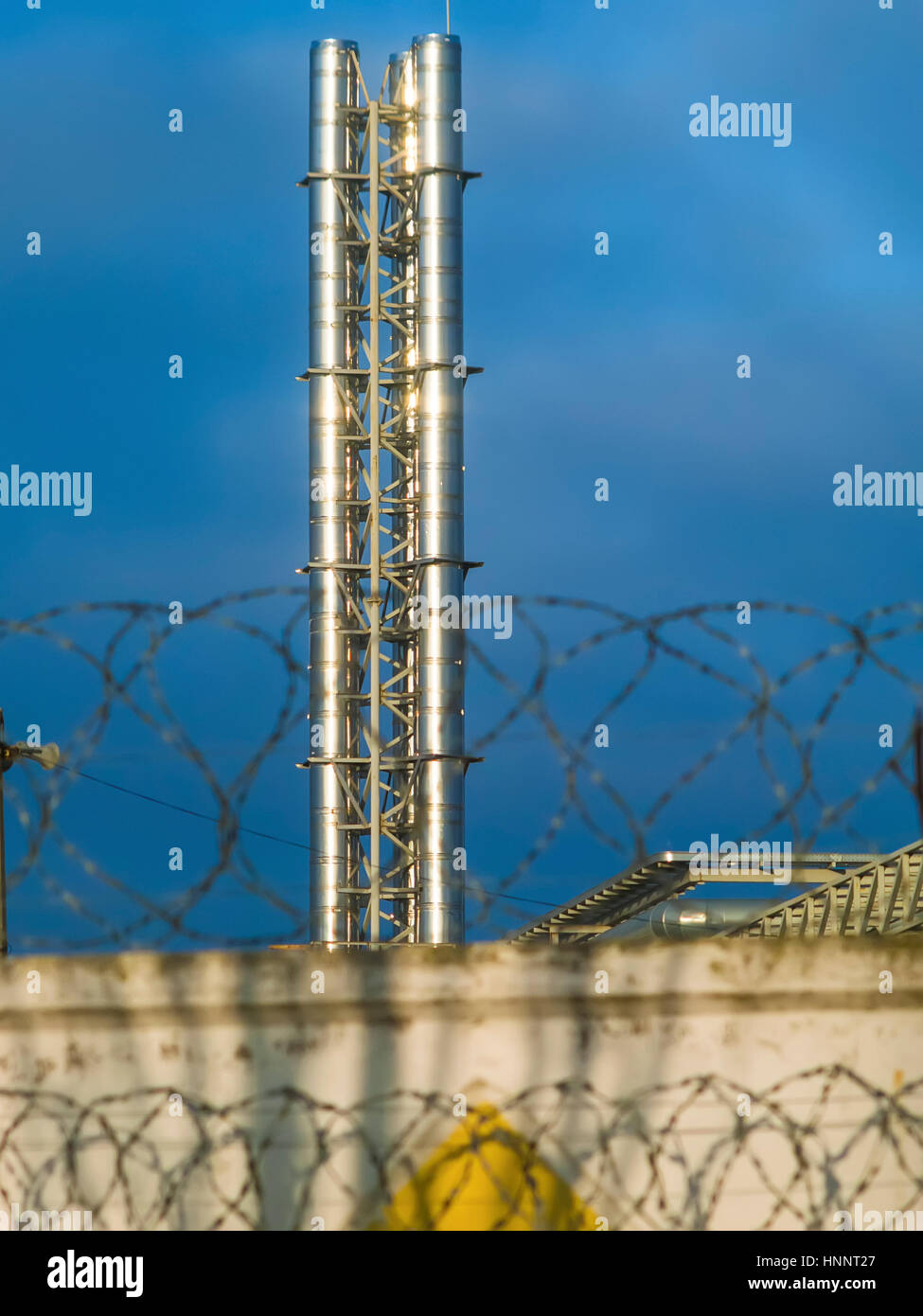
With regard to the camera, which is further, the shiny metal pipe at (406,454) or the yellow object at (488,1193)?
the shiny metal pipe at (406,454)

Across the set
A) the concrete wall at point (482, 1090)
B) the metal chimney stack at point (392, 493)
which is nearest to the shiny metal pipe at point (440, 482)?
the metal chimney stack at point (392, 493)

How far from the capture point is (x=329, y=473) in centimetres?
2511

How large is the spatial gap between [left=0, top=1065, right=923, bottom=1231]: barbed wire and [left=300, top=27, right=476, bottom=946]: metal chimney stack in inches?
→ 691

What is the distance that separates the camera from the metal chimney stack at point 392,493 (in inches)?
952

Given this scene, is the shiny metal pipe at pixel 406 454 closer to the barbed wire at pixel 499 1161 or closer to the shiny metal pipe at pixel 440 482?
the shiny metal pipe at pixel 440 482

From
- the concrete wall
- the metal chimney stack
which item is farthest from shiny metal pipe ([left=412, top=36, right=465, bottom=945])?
the concrete wall

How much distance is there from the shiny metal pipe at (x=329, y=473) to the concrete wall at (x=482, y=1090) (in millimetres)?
17622

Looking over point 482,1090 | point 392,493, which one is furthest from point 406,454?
point 482,1090

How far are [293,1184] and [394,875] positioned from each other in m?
18.7

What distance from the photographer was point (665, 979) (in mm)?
6180

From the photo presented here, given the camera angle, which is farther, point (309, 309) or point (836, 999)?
point (309, 309)
